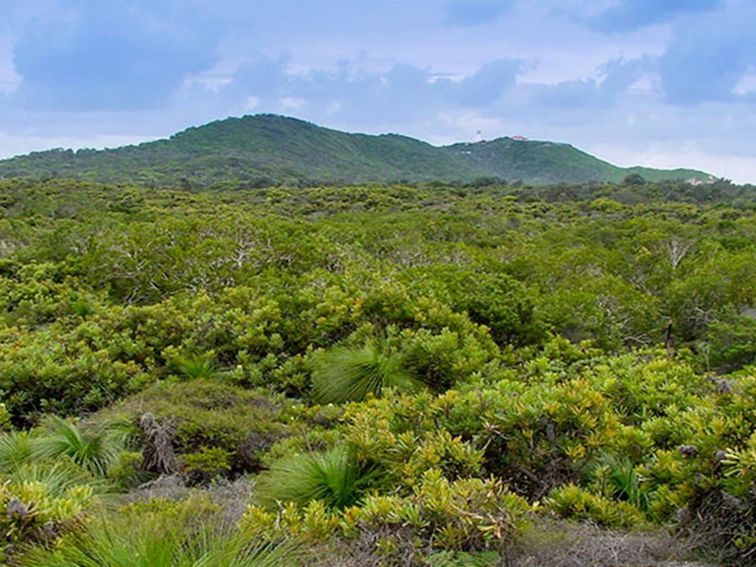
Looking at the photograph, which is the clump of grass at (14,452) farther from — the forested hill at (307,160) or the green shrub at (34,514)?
the forested hill at (307,160)

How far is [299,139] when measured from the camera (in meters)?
162

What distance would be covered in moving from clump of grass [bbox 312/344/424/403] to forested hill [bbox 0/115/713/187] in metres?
81.1

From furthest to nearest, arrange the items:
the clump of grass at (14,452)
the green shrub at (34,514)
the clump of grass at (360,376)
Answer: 1. the clump of grass at (360,376)
2. the clump of grass at (14,452)
3. the green shrub at (34,514)

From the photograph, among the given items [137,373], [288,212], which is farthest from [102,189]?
[137,373]

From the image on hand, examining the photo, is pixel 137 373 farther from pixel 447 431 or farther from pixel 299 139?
pixel 299 139

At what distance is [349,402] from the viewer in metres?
6.61

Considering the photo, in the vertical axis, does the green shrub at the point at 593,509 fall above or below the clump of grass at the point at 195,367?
above

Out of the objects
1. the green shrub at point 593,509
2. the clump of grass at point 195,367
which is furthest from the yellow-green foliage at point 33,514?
the clump of grass at point 195,367

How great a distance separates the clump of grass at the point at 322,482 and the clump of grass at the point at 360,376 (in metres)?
2.52

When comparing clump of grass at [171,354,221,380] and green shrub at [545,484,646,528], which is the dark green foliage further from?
green shrub at [545,484,646,528]

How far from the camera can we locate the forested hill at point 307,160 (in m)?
108

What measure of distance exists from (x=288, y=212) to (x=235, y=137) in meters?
115

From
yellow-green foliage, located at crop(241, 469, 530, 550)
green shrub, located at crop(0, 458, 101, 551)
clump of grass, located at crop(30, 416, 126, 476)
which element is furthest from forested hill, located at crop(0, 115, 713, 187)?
yellow-green foliage, located at crop(241, 469, 530, 550)

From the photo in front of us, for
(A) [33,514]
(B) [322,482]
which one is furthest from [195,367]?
(A) [33,514]
